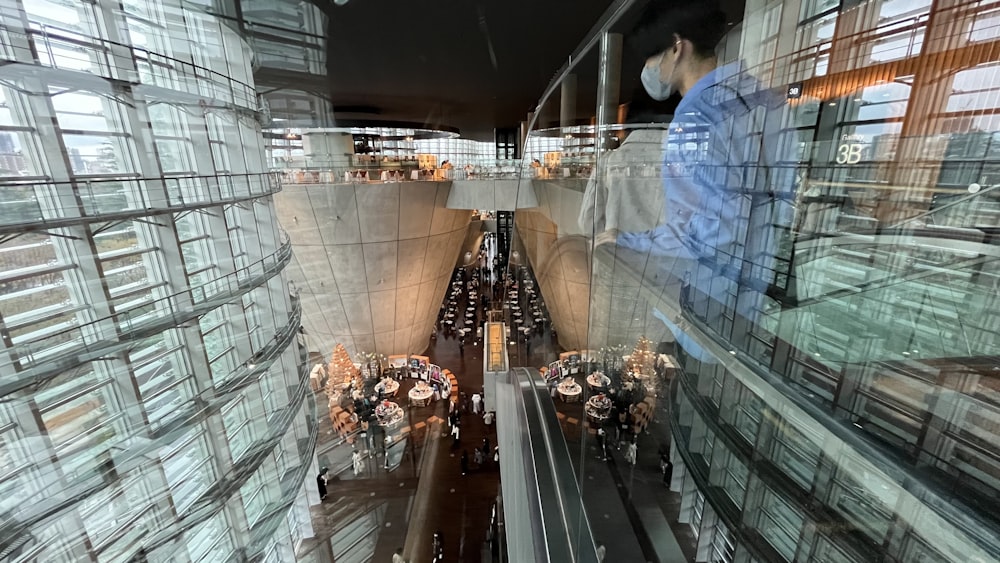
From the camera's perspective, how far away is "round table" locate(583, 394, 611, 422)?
1719mm

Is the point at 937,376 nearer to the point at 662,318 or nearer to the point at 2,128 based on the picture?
the point at 662,318

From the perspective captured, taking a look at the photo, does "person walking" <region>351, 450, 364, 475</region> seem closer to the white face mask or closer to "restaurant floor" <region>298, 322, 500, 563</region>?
"restaurant floor" <region>298, 322, 500, 563</region>

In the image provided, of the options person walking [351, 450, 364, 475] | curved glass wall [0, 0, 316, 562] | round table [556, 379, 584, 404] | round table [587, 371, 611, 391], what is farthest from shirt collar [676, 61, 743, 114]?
person walking [351, 450, 364, 475]

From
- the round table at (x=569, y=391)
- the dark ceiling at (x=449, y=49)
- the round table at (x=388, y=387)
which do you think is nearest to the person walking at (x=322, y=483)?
the round table at (x=388, y=387)

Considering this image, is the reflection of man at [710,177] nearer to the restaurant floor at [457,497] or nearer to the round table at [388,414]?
the restaurant floor at [457,497]

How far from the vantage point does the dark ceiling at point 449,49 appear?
6.26 m

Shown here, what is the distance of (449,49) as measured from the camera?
26.3 feet

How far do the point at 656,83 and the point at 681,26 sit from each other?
18cm

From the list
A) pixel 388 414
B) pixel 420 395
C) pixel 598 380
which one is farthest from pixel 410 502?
pixel 598 380

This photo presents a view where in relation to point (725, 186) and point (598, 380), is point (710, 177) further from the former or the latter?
point (598, 380)

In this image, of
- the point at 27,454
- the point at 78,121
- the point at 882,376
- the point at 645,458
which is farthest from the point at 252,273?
the point at 882,376

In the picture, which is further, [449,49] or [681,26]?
[449,49]

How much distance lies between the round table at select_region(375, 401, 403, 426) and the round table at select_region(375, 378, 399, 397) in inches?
36.6

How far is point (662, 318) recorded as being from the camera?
1.19 metres
